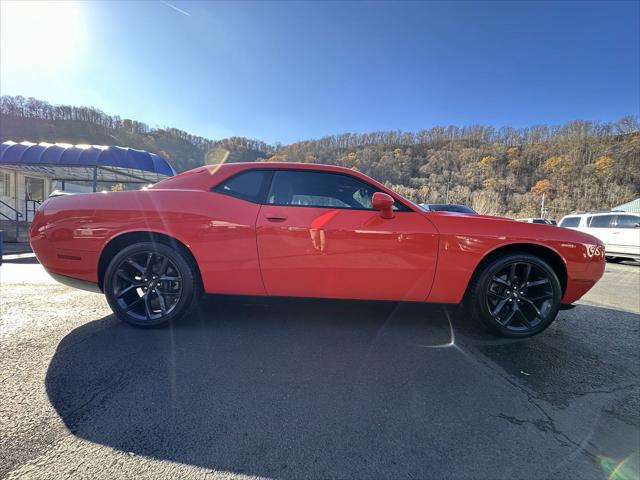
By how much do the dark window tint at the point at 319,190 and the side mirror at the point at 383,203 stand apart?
0.13 metres

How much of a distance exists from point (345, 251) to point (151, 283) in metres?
1.79

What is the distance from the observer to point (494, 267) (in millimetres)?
2592

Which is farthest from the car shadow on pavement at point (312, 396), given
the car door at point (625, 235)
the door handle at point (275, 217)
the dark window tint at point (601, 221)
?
the dark window tint at point (601, 221)

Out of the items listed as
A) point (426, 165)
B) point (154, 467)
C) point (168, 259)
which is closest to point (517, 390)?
point (154, 467)

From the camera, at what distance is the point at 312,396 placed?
69.4 inches

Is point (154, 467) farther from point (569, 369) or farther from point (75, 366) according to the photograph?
point (569, 369)

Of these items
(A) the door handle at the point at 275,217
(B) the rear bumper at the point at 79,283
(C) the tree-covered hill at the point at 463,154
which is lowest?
(B) the rear bumper at the point at 79,283

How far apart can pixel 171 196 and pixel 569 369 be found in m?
3.53

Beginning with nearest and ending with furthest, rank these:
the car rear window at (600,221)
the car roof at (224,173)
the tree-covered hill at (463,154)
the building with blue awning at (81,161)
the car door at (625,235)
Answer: the car roof at (224,173) → the car door at (625,235) → the car rear window at (600,221) → the building with blue awning at (81,161) → the tree-covered hill at (463,154)

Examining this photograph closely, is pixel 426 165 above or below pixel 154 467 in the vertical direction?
above

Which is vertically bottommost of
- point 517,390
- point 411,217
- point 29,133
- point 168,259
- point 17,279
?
point 17,279

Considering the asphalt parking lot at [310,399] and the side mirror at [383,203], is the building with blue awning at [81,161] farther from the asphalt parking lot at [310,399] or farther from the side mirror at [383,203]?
the side mirror at [383,203]

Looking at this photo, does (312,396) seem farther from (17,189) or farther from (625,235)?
(17,189)

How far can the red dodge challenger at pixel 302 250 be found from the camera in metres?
2.52
